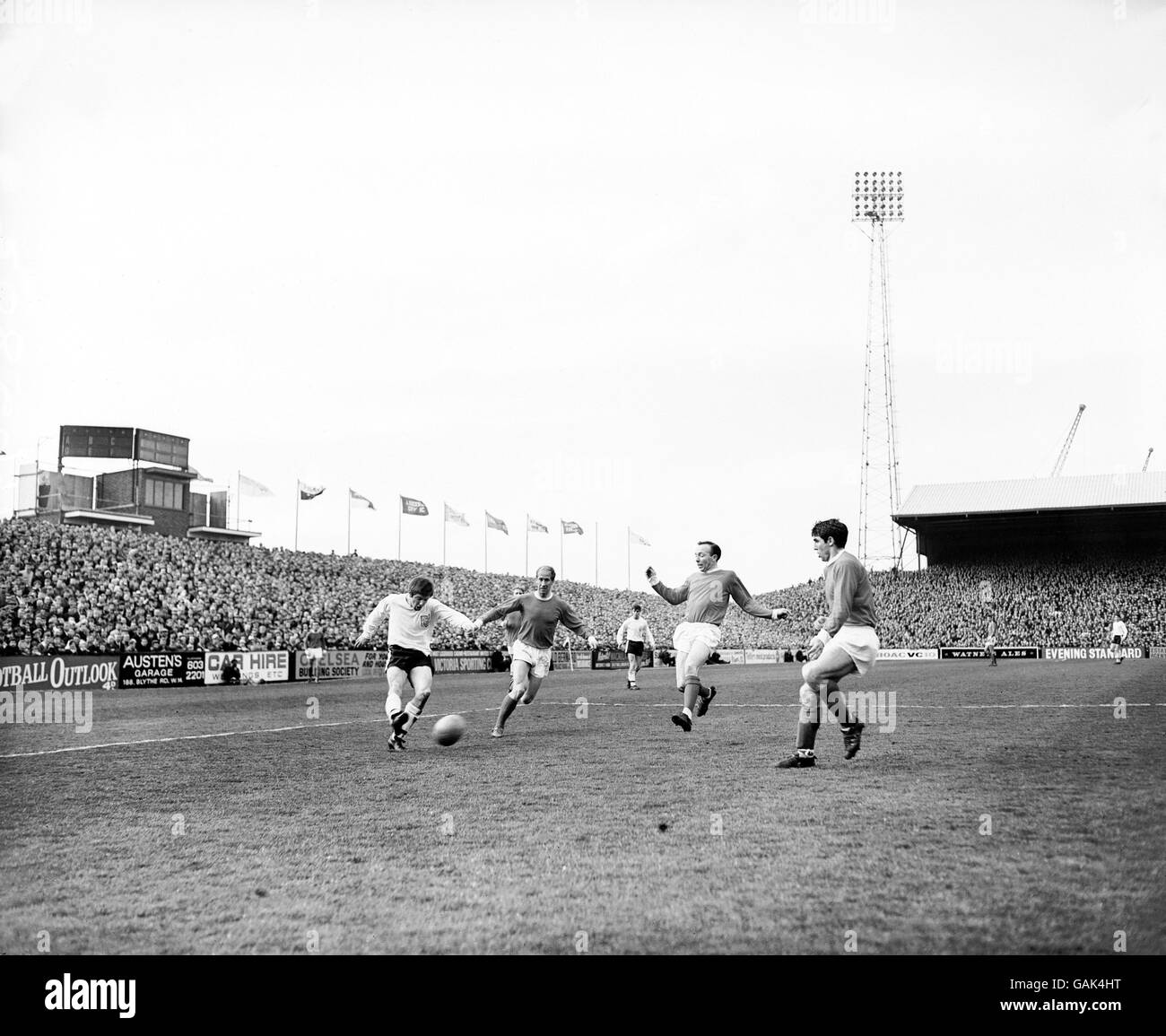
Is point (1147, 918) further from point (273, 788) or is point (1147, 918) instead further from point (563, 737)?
point (563, 737)

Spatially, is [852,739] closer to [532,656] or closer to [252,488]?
[532,656]

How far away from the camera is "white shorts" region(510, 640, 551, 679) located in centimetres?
1380

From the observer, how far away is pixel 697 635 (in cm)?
1277

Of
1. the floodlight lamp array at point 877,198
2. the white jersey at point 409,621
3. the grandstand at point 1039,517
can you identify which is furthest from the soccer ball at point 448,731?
the grandstand at point 1039,517

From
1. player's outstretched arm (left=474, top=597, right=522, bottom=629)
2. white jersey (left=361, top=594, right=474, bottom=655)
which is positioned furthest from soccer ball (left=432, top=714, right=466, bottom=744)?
player's outstretched arm (left=474, top=597, right=522, bottom=629)

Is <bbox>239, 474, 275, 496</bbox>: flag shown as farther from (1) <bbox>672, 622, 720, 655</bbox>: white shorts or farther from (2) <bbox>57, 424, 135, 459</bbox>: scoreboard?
(1) <bbox>672, 622, 720, 655</bbox>: white shorts

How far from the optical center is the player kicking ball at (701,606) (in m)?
12.7

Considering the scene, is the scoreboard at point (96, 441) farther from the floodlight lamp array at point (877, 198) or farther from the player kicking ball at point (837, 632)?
the player kicking ball at point (837, 632)

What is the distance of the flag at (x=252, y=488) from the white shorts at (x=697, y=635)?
49701 millimetres

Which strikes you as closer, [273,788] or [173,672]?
[273,788]

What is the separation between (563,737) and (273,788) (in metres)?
4.98

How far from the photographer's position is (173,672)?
31562 mm

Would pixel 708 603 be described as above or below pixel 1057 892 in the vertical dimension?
above
